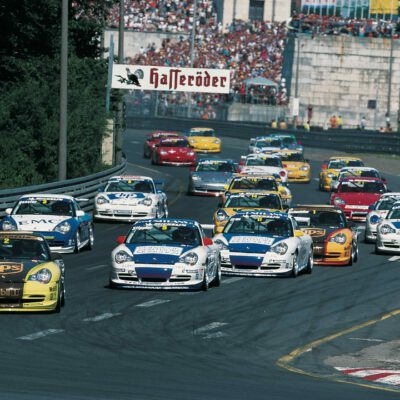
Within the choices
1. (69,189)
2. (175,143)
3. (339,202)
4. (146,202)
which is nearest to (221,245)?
(146,202)

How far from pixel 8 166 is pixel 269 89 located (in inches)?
1951

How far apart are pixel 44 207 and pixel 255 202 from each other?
19.5ft

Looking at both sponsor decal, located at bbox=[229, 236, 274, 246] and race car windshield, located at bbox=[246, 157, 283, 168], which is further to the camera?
race car windshield, located at bbox=[246, 157, 283, 168]

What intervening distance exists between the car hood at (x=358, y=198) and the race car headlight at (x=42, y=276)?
21.2 meters

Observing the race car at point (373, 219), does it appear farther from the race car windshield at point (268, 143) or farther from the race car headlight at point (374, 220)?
the race car windshield at point (268, 143)

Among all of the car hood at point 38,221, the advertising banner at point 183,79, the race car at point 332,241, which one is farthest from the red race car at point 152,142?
the race car at point 332,241

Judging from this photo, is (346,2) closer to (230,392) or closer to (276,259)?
(276,259)

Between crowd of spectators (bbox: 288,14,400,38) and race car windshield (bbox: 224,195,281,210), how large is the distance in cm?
5962

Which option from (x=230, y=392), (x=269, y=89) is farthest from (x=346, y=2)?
(x=230, y=392)

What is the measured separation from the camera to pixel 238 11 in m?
108

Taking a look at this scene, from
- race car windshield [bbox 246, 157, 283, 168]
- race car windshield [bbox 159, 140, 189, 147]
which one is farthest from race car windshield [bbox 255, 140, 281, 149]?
race car windshield [bbox 246, 157, 283, 168]

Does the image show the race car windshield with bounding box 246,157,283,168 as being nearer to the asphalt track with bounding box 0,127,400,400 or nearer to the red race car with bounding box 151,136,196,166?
the red race car with bounding box 151,136,196,166

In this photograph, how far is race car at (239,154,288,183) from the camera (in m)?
50.4

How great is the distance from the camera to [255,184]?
40.3 metres
